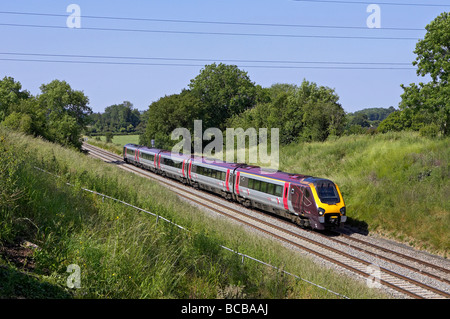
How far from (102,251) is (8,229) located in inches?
75.6

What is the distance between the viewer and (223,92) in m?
69.9

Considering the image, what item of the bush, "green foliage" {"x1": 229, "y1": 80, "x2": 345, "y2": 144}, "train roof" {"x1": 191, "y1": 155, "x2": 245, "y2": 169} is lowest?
"train roof" {"x1": 191, "y1": 155, "x2": 245, "y2": 169}

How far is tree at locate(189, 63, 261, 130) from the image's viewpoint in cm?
7050

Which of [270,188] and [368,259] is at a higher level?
[270,188]

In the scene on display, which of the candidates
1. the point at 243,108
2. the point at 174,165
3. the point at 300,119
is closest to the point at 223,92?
the point at 243,108

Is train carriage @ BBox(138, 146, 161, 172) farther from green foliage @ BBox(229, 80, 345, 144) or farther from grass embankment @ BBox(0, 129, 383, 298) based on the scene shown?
grass embankment @ BBox(0, 129, 383, 298)

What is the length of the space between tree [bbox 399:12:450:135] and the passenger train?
443 inches

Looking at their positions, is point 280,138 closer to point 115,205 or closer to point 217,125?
point 217,125

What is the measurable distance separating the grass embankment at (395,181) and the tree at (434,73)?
2.07 meters

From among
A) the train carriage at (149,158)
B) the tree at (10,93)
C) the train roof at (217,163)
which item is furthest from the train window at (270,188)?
the tree at (10,93)

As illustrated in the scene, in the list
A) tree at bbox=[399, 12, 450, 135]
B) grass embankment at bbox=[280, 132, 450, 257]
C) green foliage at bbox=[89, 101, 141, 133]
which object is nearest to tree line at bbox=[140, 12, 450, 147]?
tree at bbox=[399, 12, 450, 135]

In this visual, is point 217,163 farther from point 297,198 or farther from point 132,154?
A: point 132,154

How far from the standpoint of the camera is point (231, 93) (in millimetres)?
71062

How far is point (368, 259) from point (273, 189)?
22.3 ft
